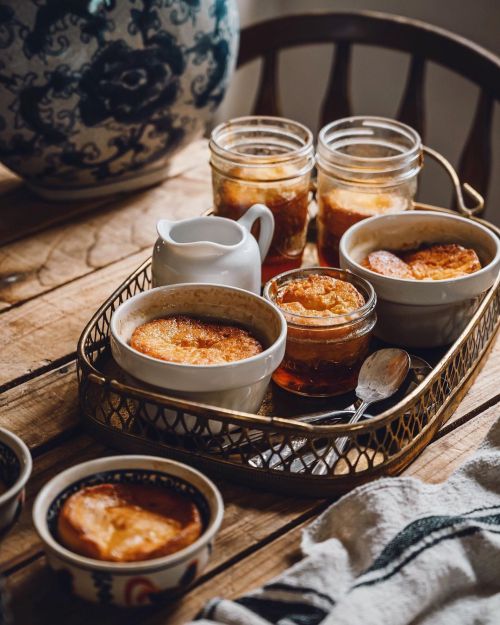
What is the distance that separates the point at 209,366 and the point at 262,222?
10.6 inches

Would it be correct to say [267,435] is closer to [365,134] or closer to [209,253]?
[209,253]

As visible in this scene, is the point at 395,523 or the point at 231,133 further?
the point at 231,133

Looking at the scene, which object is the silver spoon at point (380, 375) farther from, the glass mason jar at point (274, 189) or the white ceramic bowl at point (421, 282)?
the glass mason jar at point (274, 189)

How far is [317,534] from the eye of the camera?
2.21 ft

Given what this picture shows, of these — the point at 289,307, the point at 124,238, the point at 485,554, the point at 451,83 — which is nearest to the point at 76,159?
the point at 124,238

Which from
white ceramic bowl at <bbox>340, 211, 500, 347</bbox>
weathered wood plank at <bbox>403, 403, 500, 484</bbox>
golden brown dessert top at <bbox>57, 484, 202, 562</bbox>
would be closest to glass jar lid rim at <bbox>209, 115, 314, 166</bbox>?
white ceramic bowl at <bbox>340, 211, 500, 347</bbox>

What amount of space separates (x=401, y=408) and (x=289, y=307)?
16cm

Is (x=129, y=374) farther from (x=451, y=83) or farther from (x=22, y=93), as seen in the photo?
(x=451, y=83)

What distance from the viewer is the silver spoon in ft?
2.62

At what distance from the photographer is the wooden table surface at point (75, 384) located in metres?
0.63

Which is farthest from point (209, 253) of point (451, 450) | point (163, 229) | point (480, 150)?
point (480, 150)

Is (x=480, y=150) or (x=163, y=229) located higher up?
(x=163, y=229)

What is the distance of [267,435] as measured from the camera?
71 cm

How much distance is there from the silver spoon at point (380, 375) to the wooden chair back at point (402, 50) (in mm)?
726
